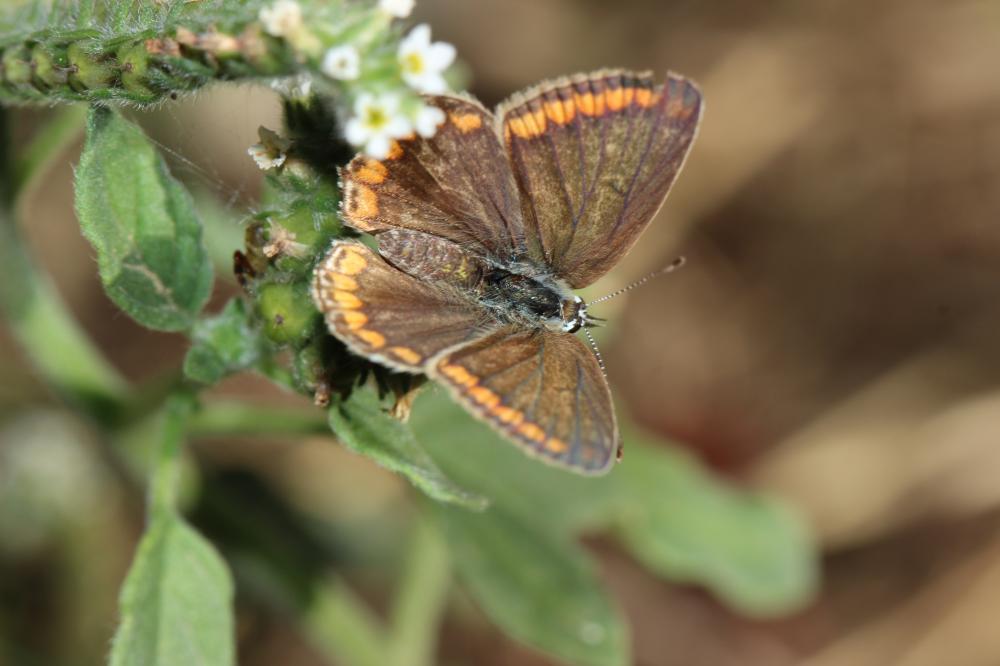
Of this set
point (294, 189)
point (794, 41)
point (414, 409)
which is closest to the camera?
point (294, 189)

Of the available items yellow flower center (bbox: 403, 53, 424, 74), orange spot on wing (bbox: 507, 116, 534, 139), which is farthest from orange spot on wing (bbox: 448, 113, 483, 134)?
yellow flower center (bbox: 403, 53, 424, 74)

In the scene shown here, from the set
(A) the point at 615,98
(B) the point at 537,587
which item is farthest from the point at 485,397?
(B) the point at 537,587

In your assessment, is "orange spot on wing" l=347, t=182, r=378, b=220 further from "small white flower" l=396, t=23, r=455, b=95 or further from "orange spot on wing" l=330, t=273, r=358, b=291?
"small white flower" l=396, t=23, r=455, b=95

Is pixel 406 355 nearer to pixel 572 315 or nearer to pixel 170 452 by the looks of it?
pixel 572 315

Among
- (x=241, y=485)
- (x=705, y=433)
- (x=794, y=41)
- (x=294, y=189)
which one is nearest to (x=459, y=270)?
(x=294, y=189)

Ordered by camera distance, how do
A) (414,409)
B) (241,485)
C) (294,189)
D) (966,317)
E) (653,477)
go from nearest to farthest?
1. (294,189)
2. (414,409)
3. (653,477)
4. (241,485)
5. (966,317)

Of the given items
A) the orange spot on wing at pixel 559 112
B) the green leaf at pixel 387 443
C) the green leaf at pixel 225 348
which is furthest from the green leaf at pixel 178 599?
the orange spot on wing at pixel 559 112

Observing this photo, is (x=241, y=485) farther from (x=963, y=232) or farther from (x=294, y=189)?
(x=963, y=232)
